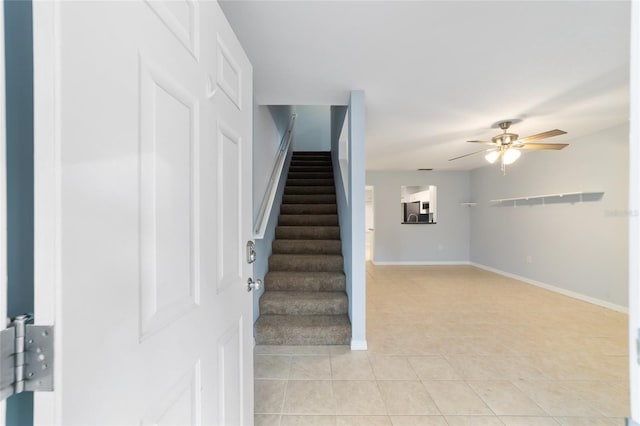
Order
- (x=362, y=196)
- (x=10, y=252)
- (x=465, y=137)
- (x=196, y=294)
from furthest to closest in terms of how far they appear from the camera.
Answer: (x=465, y=137), (x=362, y=196), (x=196, y=294), (x=10, y=252)

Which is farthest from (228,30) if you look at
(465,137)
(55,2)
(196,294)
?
(465,137)

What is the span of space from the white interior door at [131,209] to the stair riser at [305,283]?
192cm

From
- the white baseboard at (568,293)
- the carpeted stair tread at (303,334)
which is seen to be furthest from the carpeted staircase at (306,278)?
the white baseboard at (568,293)

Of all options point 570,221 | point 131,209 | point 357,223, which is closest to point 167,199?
point 131,209

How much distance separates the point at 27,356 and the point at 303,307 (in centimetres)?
246

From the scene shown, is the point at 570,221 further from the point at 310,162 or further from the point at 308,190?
the point at 310,162

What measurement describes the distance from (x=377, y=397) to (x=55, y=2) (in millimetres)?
2252

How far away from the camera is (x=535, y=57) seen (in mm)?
1987

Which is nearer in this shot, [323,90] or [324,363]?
[324,363]

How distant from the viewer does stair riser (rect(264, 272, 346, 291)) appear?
292cm

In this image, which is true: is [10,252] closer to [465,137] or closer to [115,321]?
[115,321]

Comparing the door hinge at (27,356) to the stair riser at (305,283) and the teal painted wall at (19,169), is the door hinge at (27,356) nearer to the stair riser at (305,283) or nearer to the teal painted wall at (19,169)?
the teal painted wall at (19,169)

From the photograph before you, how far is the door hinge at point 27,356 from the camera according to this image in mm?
388

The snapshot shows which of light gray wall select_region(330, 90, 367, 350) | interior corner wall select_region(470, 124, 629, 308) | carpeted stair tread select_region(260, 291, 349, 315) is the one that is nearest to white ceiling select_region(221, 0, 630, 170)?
light gray wall select_region(330, 90, 367, 350)
